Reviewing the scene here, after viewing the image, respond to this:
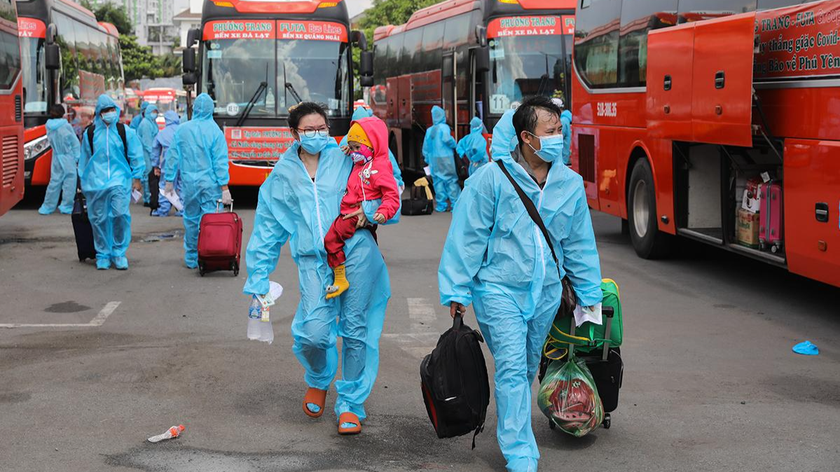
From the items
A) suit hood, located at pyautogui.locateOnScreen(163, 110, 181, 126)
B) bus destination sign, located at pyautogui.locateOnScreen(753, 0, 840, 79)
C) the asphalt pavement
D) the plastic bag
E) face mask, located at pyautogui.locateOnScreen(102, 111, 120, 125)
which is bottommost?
the asphalt pavement

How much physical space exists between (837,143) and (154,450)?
5.52 meters

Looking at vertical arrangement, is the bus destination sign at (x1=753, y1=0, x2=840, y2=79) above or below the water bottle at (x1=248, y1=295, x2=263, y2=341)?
above

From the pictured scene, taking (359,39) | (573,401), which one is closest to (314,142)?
(573,401)

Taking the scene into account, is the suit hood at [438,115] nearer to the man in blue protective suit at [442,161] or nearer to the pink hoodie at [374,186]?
the man in blue protective suit at [442,161]

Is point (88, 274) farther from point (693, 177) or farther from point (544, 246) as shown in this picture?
point (544, 246)

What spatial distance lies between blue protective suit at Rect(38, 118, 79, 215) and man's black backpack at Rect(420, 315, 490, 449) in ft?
46.8

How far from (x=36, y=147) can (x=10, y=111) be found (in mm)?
5480

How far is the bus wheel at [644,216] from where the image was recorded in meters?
12.6

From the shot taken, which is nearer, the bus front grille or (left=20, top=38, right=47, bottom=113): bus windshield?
the bus front grille

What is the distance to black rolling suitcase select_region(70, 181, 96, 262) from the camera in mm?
12258

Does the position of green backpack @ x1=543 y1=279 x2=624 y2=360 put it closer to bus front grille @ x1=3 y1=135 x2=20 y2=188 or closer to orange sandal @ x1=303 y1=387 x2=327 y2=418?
orange sandal @ x1=303 y1=387 x2=327 y2=418

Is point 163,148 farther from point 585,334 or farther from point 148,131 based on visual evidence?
point 585,334

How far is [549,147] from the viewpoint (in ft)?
16.9

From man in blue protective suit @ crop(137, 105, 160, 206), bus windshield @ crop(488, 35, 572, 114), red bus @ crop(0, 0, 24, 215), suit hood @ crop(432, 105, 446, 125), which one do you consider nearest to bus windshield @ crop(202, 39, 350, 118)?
suit hood @ crop(432, 105, 446, 125)
